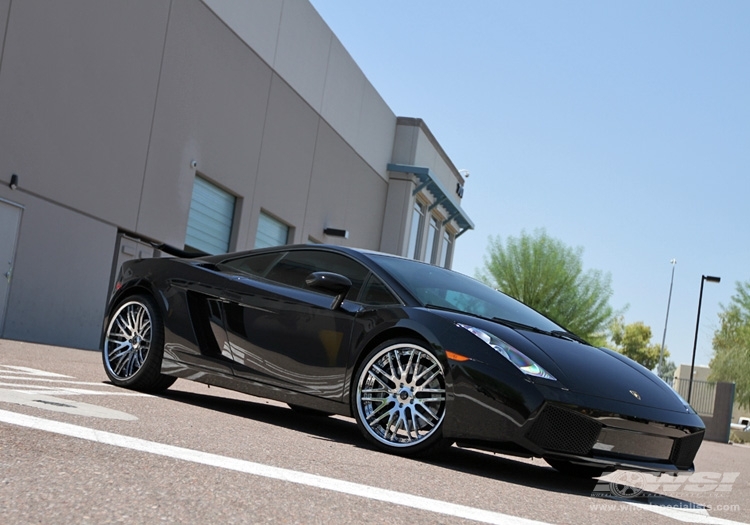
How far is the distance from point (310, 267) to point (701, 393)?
103 feet

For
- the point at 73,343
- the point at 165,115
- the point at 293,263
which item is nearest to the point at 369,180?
the point at 165,115

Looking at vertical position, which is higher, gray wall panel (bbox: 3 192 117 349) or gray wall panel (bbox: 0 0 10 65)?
gray wall panel (bbox: 0 0 10 65)

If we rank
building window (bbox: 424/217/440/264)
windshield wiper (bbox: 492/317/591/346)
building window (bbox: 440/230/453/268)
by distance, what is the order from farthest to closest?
building window (bbox: 440/230/453/268) < building window (bbox: 424/217/440/264) < windshield wiper (bbox: 492/317/591/346)

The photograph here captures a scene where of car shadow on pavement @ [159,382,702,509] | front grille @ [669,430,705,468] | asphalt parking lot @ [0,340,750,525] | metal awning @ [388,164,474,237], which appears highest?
metal awning @ [388,164,474,237]

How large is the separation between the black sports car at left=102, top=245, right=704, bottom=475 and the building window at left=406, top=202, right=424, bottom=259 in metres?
30.5

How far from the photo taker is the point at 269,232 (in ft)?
80.7

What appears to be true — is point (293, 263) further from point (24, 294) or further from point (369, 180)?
point (369, 180)

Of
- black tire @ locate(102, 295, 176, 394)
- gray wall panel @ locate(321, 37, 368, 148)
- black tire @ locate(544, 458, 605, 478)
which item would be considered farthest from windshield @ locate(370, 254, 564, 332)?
gray wall panel @ locate(321, 37, 368, 148)

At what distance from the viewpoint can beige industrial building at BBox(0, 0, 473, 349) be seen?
14.9m

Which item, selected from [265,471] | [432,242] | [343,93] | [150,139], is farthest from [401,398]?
[432,242]

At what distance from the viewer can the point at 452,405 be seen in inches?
201

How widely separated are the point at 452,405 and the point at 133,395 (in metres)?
2.32

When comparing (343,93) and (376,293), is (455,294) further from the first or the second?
(343,93)

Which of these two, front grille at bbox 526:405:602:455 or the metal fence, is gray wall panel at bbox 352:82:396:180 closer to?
the metal fence
